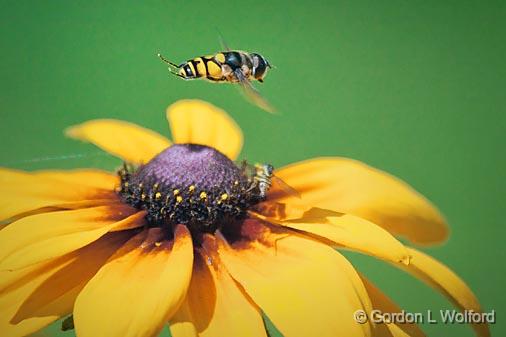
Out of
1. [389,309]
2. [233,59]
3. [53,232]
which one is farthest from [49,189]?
[389,309]

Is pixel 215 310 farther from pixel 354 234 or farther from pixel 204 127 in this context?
pixel 204 127

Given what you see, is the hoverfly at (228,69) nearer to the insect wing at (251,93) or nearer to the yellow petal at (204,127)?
the insect wing at (251,93)

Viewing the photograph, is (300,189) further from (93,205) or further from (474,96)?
(474,96)

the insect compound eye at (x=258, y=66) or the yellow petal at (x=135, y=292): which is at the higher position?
the insect compound eye at (x=258, y=66)

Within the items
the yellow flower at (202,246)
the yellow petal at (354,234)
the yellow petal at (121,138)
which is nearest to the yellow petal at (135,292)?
the yellow flower at (202,246)

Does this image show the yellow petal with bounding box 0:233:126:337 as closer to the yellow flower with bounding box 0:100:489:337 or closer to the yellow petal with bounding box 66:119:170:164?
the yellow flower with bounding box 0:100:489:337

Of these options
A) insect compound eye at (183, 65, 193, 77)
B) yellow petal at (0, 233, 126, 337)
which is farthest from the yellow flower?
insect compound eye at (183, 65, 193, 77)
